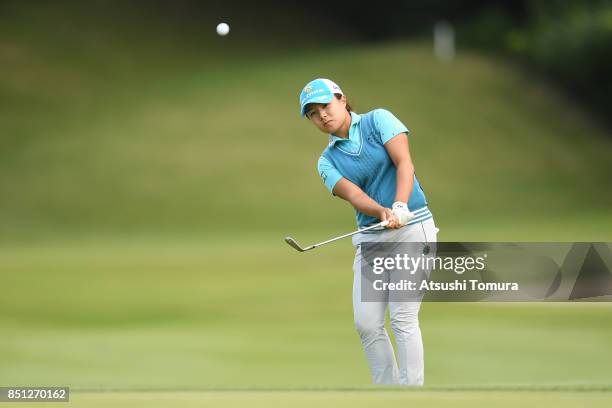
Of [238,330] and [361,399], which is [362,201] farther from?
[238,330]

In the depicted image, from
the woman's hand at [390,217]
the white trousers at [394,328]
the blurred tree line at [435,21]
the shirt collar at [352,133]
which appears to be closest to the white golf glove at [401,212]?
the woman's hand at [390,217]

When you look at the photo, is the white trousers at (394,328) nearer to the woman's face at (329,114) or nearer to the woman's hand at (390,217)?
the woman's hand at (390,217)

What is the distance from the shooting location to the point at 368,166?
5.64 meters

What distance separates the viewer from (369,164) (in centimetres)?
563

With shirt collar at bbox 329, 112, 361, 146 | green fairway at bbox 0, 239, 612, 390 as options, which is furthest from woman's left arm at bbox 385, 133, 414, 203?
green fairway at bbox 0, 239, 612, 390

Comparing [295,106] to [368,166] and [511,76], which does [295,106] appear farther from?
[368,166]

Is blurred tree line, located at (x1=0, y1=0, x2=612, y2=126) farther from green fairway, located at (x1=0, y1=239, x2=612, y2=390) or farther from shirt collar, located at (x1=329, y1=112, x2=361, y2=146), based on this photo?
shirt collar, located at (x1=329, y1=112, x2=361, y2=146)

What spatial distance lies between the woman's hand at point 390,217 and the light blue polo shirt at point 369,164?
10.4 inches

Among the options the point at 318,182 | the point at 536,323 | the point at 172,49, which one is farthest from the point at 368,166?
the point at 172,49

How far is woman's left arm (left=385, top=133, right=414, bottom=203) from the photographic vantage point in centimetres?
539

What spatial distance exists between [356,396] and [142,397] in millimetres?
853

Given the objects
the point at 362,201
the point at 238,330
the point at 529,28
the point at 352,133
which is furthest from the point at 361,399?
the point at 529,28

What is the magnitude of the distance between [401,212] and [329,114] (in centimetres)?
65

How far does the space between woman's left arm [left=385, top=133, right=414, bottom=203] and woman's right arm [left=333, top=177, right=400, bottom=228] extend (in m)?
0.10
